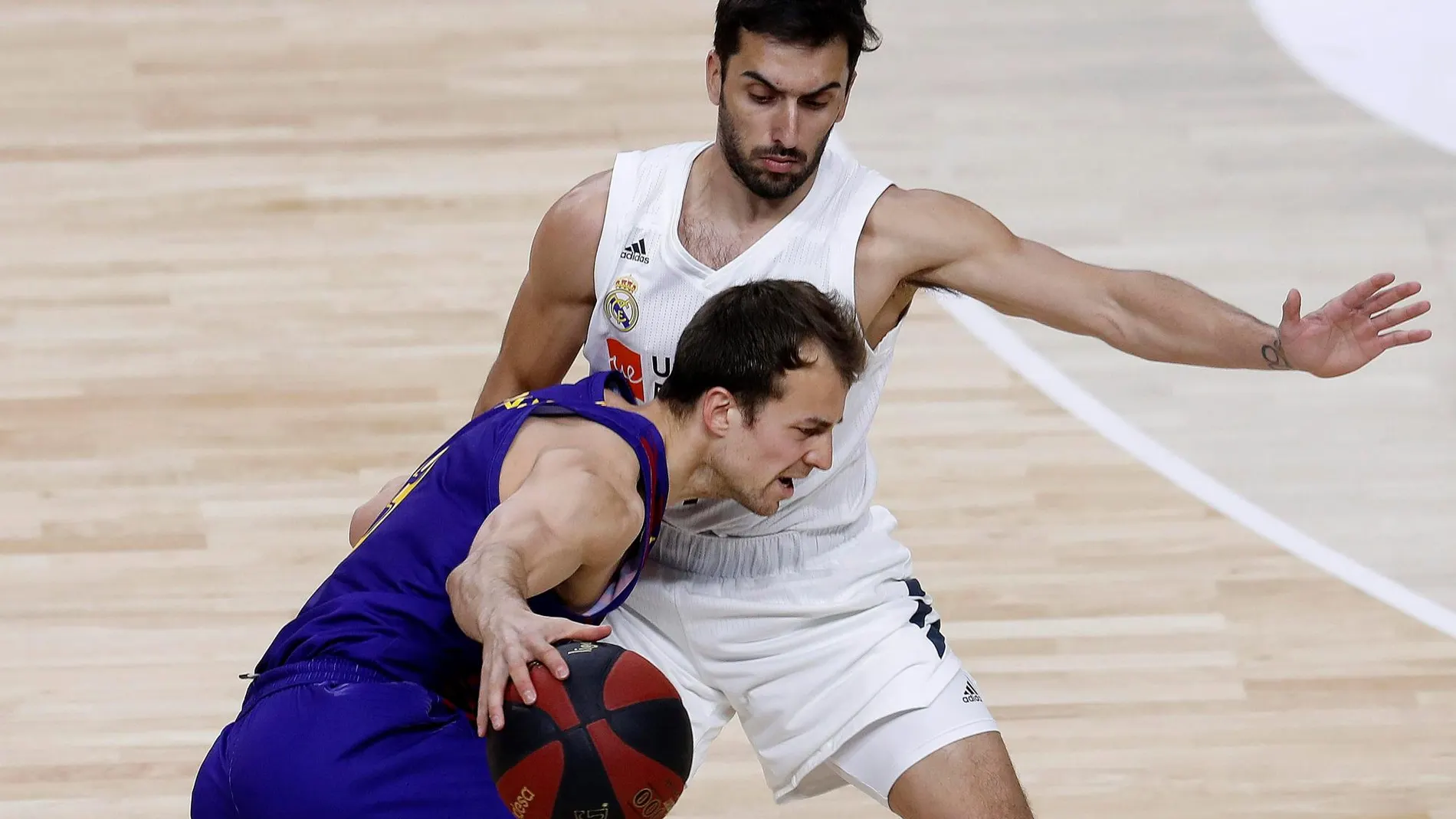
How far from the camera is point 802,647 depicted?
410 centimetres

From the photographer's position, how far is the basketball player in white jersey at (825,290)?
386 centimetres

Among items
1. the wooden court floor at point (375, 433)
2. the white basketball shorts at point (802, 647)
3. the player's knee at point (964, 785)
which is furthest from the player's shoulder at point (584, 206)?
the wooden court floor at point (375, 433)

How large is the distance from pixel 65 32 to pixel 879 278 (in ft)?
17.3

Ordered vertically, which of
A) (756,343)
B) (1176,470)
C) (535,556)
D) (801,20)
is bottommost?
(1176,470)

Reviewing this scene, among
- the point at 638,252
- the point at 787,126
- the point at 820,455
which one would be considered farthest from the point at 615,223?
the point at 820,455

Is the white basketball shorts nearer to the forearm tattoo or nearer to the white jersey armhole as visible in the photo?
the white jersey armhole

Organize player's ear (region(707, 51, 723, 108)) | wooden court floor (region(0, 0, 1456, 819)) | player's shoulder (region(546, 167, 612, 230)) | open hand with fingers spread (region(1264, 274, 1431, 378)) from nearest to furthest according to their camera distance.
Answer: open hand with fingers spread (region(1264, 274, 1431, 378)) → player's ear (region(707, 51, 723, 108)) → player's shoulder (region(546, 167, 612, 230)) → wooden court floor (region(0, 0, 1456, 819))

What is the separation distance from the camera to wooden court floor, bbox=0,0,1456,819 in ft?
16.6

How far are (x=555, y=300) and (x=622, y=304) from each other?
0.24 metres

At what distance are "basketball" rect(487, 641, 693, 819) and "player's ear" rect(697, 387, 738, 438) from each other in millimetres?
679

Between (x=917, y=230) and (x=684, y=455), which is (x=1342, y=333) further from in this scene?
(x=684, y=455)

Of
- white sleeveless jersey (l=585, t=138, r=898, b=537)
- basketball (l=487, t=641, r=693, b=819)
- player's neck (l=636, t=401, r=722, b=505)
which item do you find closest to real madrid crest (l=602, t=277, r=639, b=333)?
white sleeveless jersey (l=585, t=138, r=898, b=537)

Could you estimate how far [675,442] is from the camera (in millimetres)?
3715

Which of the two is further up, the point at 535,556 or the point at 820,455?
the point at 535,556
